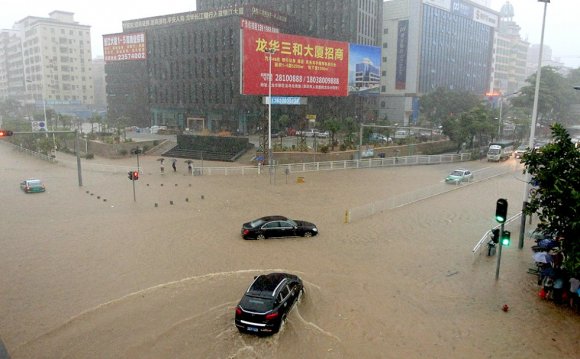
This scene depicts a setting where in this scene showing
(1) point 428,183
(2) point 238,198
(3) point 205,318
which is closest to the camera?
(3) point 205,318

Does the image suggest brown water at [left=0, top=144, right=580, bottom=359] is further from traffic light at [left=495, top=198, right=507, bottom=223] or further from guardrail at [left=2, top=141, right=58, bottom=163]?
guardrail at [left=2, top=141, right=58, bottom=163]

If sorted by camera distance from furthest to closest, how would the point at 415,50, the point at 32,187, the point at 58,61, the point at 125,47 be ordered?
the point at 58,61, the point at 415,50, the point at 125,47, the point at 32,187

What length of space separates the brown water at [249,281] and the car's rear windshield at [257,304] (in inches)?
26.9

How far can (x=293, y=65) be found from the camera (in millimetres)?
48406

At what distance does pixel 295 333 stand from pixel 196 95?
2383 inches

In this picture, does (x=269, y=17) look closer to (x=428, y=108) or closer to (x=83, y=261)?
(x=428, y=108)

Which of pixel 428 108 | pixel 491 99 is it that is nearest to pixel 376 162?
pixel 428 108

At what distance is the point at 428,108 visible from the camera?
3049 inches

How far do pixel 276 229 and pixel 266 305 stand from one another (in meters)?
8.00

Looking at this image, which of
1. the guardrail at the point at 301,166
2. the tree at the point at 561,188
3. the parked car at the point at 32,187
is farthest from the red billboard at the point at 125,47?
the tree at the point at 561,188

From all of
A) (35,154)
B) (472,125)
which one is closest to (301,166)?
(472,125)

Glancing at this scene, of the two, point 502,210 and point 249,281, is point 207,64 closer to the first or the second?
point 249,281

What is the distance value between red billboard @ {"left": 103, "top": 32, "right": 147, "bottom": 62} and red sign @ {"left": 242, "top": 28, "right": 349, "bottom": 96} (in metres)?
36.1

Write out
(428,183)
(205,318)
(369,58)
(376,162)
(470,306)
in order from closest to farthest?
(205,318) → (470,306) → (428,183) → (376,162) → (369,58)
